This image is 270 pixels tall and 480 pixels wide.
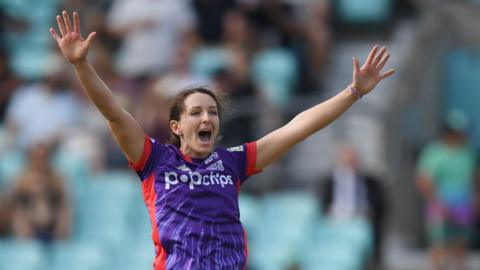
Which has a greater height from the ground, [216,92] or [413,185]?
[413,185]

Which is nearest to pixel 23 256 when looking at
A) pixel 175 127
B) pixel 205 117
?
pixel 175 127

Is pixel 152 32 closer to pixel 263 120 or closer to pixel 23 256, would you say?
pixel 263 120

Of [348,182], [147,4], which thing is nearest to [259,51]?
[147,4]

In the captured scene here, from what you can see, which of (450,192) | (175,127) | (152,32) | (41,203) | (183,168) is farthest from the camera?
(152,32)

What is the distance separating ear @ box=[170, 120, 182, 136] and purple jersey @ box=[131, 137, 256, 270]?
9 centimetres

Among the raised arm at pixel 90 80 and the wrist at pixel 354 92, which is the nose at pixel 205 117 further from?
the wrist at pixel 354 92

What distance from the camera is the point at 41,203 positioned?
11086 mm

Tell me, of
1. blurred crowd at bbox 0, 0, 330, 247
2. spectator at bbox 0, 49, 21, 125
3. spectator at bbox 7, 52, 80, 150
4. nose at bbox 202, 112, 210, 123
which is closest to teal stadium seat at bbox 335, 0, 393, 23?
blurred crowd at bbox 0, 0, 330, 247

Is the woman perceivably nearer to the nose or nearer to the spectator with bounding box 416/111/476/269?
the nose

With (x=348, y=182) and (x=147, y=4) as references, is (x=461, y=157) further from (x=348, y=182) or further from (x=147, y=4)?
(x=147, y=4)

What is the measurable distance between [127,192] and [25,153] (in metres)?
1.26

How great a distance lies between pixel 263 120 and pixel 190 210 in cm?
582

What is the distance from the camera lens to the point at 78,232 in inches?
454

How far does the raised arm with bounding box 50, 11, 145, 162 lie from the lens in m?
5.50
